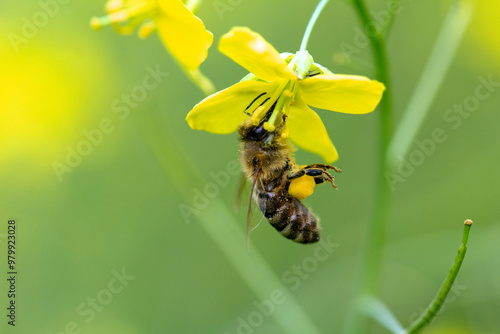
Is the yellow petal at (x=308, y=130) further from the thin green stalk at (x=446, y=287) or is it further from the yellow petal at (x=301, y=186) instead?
the thin green stalk at (x=446, y=287)

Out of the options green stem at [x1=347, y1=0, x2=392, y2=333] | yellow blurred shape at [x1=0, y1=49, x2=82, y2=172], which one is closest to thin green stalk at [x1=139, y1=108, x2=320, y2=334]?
green stem at [x1=347, y1=0, x2=392, y2=333]

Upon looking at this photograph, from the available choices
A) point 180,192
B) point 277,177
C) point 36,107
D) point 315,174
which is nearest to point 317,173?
point 315,174

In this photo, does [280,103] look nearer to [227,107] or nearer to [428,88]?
[227,107]

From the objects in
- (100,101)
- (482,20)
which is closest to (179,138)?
(100,101)

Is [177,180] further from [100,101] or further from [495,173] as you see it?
[495,173]

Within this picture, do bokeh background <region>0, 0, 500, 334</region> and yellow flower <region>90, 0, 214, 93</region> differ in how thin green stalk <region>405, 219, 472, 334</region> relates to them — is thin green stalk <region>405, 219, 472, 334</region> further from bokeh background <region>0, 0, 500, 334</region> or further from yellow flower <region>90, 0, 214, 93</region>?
bokeh background <region>0, 0, 500, 334</region>

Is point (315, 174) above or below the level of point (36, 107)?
below
